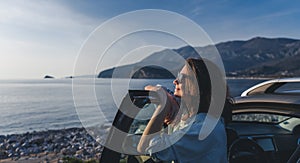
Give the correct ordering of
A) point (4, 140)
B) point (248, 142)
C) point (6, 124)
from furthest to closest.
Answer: point (6, 124)
point (4, 140)
point (248, 142)

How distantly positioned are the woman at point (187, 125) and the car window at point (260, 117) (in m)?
1.14

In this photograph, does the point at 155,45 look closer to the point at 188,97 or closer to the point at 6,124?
the point at 188,97

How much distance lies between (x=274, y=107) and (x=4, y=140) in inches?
563

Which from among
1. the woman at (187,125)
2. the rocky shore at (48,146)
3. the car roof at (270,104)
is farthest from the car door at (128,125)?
the rocky shore at (48,146)

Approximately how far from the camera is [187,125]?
1.60 metres

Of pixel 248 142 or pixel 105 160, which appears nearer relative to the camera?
pixel 105 160

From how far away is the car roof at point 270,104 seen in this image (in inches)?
91.1

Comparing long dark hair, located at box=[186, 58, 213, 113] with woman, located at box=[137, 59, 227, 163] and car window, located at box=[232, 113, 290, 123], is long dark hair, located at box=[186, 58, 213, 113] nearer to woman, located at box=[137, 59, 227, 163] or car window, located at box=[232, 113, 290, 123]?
woman, located at box=[137, 59, 227, 163]

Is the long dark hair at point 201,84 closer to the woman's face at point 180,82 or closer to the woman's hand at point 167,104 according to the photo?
the woman's face at point 180,82

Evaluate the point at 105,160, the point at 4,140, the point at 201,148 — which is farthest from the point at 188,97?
the point at 4,140

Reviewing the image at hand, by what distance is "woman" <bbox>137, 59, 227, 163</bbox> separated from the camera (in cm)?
153

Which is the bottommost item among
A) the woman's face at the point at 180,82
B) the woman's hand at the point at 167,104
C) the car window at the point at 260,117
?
the car window at the point at 260,117

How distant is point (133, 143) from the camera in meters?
1.93

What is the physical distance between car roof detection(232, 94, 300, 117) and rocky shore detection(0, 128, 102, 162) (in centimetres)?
726
